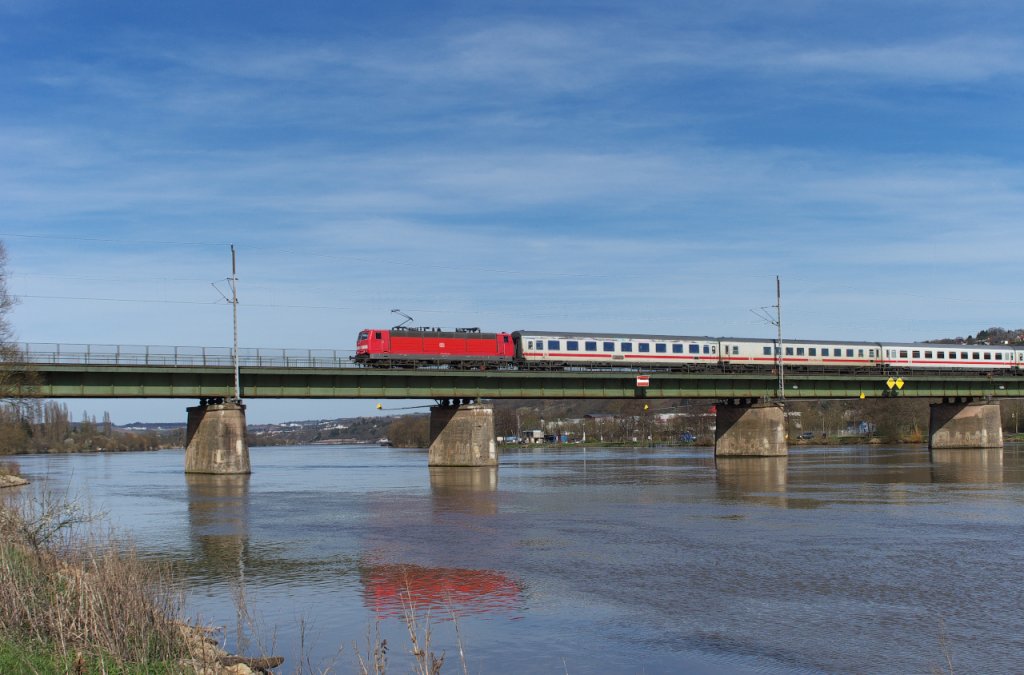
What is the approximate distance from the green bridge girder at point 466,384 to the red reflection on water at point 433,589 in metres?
46.8

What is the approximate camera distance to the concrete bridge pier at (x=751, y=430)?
92.5 metres

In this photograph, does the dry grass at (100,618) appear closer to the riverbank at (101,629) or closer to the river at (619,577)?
Answer: the riverbank at (101,629)

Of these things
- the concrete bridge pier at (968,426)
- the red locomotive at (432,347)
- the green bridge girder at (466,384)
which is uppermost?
the red locomotive at (432,347)

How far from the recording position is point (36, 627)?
1362 cm

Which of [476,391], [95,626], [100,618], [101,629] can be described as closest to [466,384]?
[476,391]

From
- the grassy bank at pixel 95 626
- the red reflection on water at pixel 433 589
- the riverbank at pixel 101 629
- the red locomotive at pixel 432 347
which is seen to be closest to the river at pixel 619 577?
the red reflection on water at pixel 433 589

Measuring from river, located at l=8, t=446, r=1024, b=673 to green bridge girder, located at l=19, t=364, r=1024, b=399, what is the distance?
768 inches

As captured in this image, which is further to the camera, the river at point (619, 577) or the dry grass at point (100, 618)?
the river at point (619, 577)

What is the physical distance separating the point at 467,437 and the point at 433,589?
57.1 metres

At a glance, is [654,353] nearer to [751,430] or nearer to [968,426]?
[751,430]

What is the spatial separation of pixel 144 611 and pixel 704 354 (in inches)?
3215

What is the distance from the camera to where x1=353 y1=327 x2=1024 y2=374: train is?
260 feet

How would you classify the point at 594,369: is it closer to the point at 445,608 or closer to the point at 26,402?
the point at 26,402

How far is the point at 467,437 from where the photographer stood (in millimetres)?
79562
